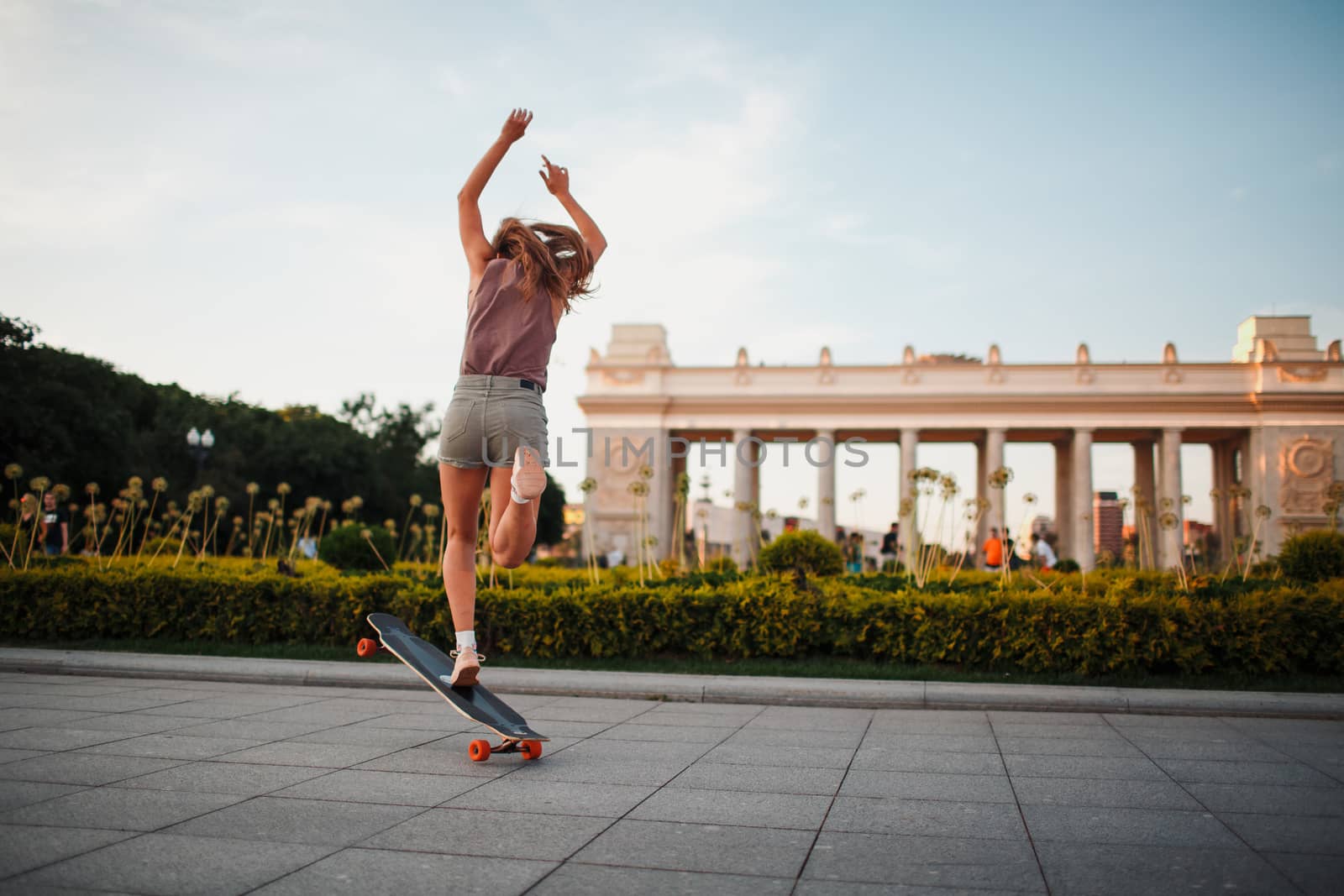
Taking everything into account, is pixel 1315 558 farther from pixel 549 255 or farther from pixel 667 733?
pixel 549 255

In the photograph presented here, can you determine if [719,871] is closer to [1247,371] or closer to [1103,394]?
[1103,394]

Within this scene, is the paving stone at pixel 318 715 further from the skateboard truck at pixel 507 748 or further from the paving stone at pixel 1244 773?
the paving stone at pixel 1244 773

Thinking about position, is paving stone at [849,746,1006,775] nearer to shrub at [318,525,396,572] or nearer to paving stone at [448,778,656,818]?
paving stone at [448,778,656,818]

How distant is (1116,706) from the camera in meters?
6.87

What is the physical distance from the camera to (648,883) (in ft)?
8.86

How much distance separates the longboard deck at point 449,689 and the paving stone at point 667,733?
83 cm

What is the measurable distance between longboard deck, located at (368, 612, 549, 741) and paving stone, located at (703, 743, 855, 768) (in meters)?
0.92

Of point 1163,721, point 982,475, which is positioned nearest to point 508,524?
point 1163,721

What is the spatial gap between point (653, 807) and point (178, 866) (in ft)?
5.15

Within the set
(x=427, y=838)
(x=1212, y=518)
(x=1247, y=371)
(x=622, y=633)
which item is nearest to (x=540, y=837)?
(x=427, y=838)

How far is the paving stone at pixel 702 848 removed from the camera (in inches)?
113

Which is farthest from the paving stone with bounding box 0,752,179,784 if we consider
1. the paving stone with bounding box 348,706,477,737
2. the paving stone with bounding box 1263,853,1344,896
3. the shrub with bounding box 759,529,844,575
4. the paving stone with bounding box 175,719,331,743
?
the shrub with bounding box 759,529,844,575

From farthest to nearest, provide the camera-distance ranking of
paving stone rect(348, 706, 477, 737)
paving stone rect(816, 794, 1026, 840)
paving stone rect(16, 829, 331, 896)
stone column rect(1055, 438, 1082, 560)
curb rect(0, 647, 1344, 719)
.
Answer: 1. stone column rect(1055, 438, 1082, 560)
2. curb rect(0, 647, 1344, 719)
3. paving stone rect(348, 706, 477, 737)
4. paving stone rect(816, 794, 1026, 840)
5. paving stone rect(16, 829, 331, 896)

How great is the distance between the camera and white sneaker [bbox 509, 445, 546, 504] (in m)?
3.96
